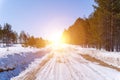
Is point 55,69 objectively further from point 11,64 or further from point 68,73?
point 11,64

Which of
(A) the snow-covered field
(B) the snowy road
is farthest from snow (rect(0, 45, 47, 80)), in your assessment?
(B) the snowy road

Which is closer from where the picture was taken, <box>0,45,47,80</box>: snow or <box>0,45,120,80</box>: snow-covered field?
<box>0,45,120,80</box>: snow-covered field

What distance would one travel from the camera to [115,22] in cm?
3409

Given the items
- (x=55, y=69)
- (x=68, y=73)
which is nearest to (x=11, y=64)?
(x=55, y=69)

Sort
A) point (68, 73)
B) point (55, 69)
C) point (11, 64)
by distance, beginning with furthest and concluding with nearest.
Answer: point (11, 64)
point (55, 69)
point (68, 73)

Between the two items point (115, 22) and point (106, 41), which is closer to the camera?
point (115, 22)

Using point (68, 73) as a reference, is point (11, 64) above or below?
above

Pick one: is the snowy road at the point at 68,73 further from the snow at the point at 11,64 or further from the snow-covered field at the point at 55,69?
the snow at the point at 11,64

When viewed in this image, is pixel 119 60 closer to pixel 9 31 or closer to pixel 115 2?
pixel 115 2

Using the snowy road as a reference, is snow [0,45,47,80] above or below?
above

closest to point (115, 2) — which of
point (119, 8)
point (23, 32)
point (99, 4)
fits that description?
point (119, 8)

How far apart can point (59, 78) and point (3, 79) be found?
333cm

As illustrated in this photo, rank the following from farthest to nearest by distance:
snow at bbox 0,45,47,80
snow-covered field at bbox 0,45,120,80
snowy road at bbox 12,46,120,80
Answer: snow at bbox 0,45,47,80
snow-covered field at bbox 0,45,120,80
snowy road at bbox 12,46,120,80

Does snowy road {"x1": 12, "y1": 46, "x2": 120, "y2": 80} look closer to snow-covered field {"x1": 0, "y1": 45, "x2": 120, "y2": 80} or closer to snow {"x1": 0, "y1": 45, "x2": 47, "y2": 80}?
snow-covered field {"x1": 0, "y1": 45, "x2": 120, "y2": 80}
